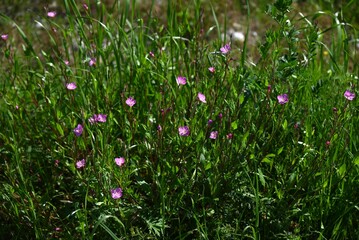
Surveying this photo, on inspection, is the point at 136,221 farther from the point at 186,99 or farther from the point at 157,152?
the point at 186,99

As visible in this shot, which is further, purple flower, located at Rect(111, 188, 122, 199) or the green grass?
the green grass

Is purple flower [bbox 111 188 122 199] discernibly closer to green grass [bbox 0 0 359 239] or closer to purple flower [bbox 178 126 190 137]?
green grass [bbox 0 0 359 239]

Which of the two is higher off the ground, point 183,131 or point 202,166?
point 183,131

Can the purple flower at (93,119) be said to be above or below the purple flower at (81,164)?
above

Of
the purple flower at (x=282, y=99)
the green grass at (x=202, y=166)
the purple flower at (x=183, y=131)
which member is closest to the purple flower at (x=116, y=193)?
the green grass at (x=202, y=166)

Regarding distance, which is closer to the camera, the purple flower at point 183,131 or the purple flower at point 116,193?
the purple flower at point 116,193

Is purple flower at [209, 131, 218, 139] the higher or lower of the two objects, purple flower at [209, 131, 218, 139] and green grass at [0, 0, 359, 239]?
the higher

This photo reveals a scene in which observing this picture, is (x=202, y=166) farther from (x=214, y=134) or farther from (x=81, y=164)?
(x=81, y=164)

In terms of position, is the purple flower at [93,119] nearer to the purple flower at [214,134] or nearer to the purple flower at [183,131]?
the purple flower at [183,131]

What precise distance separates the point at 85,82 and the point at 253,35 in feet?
7.32

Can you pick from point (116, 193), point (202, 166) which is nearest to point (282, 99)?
point (202, 166)

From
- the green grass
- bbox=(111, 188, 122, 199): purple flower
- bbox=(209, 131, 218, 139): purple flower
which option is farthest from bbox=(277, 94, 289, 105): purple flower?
bbox=(111, 188, 122, 199): purple flower

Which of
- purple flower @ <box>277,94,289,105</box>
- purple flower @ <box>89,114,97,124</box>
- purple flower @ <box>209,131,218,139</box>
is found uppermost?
purple flower @ <box>277,94,289,105</box>

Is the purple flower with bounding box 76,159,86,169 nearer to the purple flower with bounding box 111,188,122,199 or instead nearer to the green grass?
the green grass
